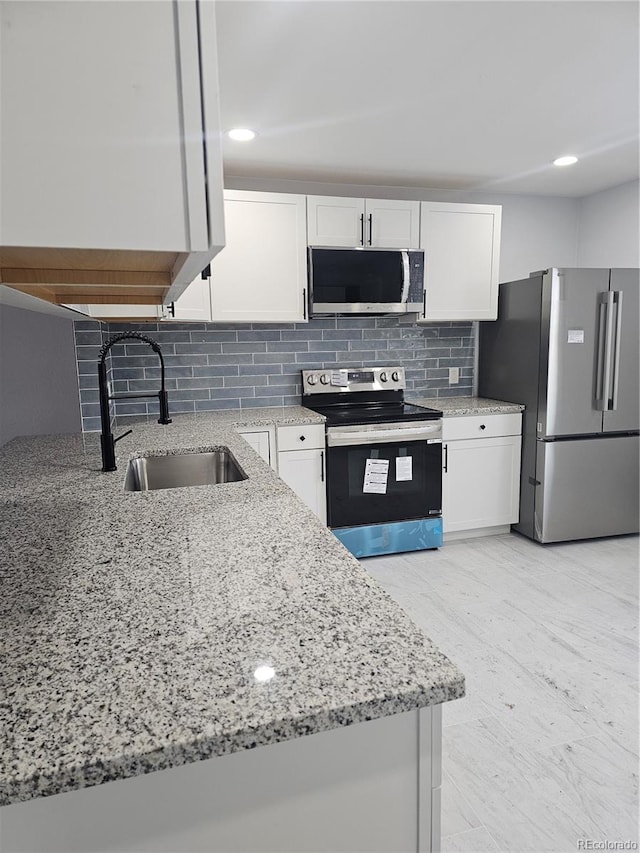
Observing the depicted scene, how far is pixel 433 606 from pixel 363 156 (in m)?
2.49

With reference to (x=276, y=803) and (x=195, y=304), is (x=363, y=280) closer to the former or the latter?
(x=195, y=304)

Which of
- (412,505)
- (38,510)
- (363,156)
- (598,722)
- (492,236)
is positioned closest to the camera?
(38,510)

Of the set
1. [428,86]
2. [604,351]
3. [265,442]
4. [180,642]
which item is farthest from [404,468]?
[180,642]

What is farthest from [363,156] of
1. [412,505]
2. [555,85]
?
[412,505]

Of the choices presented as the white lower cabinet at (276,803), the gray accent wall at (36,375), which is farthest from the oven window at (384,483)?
the white lower cabinet at (276,803)

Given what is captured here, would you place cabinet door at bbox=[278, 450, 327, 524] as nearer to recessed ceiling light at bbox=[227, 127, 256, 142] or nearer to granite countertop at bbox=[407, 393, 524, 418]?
granite countertop at bbox=[407, 393, 524, 418]

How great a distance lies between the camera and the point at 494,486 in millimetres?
3482

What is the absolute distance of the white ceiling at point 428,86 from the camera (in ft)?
5.57

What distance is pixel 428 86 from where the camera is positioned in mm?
2170

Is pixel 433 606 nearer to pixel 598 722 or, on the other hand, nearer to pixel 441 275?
pixel 598 722

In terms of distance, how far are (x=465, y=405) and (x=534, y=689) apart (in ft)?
6.31

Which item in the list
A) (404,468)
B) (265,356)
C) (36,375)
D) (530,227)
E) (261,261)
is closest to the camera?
(36,375)

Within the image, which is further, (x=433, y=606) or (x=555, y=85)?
(x=433, y=606)

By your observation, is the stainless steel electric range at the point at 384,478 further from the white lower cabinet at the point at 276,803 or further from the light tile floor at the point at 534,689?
the white lower cabinet at the point at 276,803
